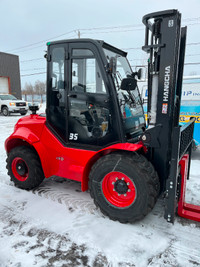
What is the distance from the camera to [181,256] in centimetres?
228

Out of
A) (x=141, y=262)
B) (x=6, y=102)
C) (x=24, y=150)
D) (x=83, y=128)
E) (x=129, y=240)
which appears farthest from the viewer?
(x=6, y=102)

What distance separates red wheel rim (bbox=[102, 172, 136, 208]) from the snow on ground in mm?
306

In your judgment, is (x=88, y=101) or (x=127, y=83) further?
(x=88, y=101)

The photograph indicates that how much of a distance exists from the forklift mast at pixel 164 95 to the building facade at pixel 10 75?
81.1ft

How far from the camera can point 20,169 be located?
3734mm

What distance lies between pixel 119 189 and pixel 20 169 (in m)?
1.96

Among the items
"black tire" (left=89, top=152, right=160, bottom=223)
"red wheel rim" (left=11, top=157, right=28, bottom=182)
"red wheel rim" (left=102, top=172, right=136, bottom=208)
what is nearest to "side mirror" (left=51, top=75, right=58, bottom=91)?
"black tire" (left=89, top=152, right=160, bottom=223)

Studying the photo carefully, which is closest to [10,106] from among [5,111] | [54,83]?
[5,111]

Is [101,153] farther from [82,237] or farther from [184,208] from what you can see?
[184,208]

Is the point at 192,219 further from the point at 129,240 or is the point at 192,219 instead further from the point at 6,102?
the point at 6,102

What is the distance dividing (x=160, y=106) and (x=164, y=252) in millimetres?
1755

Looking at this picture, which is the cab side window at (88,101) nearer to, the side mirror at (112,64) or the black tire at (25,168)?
the side mirror at (112,64)

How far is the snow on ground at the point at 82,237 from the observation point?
2232mm

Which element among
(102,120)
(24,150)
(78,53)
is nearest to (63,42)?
(78,53)
